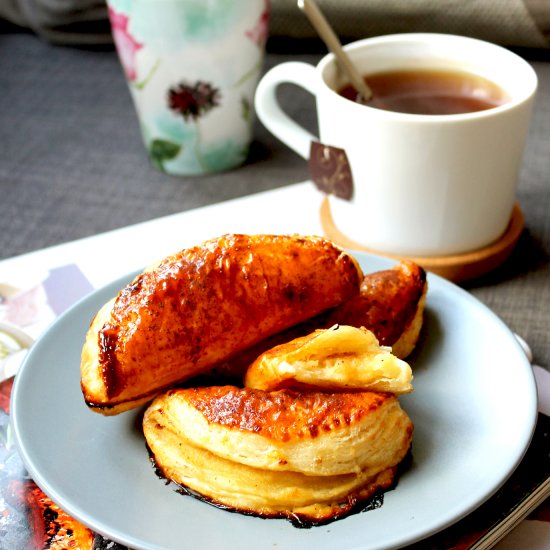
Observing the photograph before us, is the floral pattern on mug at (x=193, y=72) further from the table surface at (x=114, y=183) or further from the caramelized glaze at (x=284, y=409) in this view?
the caramelized glaze at (x=284, y=409)

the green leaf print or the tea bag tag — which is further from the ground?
Answer: the tea bag tag

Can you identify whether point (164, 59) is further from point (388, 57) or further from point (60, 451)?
point (60, 451)

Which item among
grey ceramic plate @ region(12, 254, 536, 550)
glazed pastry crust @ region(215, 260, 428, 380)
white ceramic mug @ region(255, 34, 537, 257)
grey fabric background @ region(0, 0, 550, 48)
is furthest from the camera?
grey fabric background @ region(0, 0, 550, 48)

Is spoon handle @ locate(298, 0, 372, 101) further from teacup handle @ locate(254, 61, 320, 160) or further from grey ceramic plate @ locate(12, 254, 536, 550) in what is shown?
grey ceramic plate @ locate(12, 254, 536, 550)

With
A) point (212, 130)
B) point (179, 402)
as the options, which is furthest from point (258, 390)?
point (212, 130)

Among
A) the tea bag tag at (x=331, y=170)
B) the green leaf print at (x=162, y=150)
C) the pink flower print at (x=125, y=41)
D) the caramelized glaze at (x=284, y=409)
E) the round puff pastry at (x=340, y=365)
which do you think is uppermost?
the pink flower print at (x=125, y=41)


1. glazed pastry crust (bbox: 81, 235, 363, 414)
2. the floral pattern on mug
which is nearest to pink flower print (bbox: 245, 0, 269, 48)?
the floral pattern on mug

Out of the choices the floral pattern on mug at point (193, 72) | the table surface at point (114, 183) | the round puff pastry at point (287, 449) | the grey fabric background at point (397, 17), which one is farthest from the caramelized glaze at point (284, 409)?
the grey fabric background at point (397, 17)
